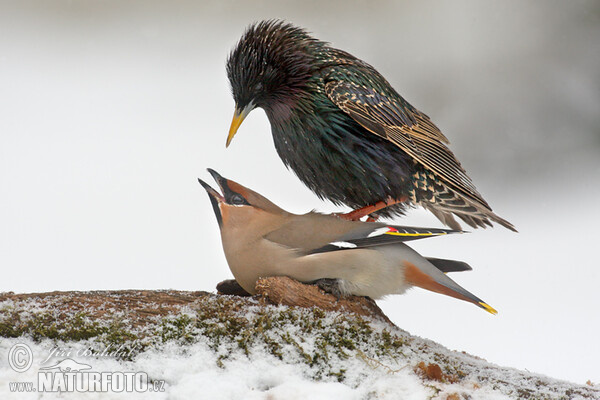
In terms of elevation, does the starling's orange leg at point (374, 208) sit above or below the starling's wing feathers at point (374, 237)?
above

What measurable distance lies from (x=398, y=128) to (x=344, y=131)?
331mm

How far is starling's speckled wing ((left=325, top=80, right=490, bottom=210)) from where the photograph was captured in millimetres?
3551

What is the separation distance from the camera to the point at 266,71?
377cm

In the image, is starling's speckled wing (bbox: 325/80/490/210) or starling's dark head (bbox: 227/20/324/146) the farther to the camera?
starling's dark head (bbox: 227/20/324/146)

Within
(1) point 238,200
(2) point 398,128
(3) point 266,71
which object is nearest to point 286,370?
(1) point 238,200

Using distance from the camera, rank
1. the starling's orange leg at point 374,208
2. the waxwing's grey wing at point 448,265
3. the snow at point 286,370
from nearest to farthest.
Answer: the snow at point 286,370 < the waxwing's grey wing at point 448,265 < the starling's orange leg at point 374,208

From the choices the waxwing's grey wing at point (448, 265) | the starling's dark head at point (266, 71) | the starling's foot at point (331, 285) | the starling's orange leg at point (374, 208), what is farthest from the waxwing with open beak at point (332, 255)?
the starling's dark head at point (266, 71)

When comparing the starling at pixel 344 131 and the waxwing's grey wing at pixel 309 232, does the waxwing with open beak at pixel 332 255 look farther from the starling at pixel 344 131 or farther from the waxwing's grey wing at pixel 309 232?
the starling at pixel 344 131

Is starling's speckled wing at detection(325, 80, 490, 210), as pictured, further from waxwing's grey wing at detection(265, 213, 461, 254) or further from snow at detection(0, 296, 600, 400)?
snow at detection(0, 296, 600, 400)

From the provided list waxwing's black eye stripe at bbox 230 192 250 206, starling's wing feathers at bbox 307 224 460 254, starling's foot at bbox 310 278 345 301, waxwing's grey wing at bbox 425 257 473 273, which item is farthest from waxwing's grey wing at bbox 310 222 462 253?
waxwing's black eye stripe at bbox 230 192 250 206

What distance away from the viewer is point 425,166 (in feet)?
11.6

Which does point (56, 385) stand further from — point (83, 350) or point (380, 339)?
point (380, 339)

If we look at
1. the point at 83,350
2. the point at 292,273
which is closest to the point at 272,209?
the point at 292,273

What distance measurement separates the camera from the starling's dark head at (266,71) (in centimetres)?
375
